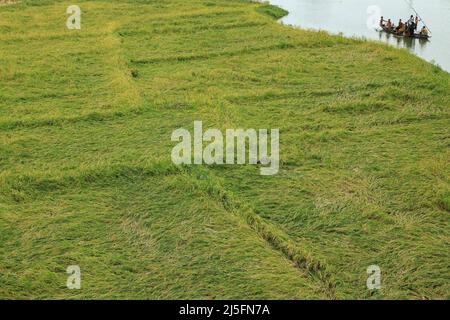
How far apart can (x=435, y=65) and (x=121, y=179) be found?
227 inches

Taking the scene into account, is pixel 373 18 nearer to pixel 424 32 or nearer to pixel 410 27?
pixel 410 27

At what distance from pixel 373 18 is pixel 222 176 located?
742 centimetres

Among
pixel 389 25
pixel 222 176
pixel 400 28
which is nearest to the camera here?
pixel 222 176

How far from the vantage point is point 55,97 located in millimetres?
7438

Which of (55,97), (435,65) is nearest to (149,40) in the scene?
(55,97)

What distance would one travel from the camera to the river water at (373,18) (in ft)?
31.4

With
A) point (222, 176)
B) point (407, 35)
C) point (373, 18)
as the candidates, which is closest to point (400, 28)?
point (407, 35)

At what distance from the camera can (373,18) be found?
1131cm

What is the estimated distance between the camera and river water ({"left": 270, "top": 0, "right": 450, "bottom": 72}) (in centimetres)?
956

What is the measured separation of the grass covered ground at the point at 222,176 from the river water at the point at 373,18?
36.3 inches

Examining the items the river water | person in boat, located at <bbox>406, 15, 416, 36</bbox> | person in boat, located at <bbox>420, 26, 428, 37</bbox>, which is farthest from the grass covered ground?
person in boat, located at <bbox>420, 26, 428, 37</bbox>

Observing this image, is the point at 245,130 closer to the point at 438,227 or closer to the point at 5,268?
the point at 438,227

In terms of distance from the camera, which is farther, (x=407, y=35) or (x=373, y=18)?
(x=373, y=18)

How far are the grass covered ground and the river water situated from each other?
922 mm
